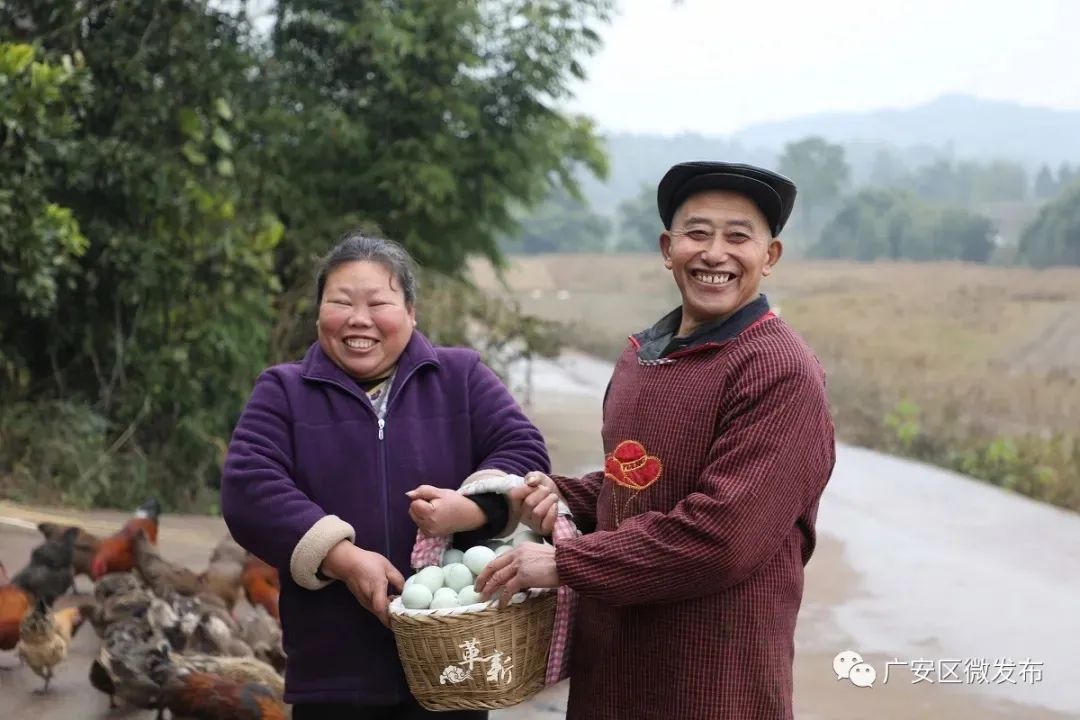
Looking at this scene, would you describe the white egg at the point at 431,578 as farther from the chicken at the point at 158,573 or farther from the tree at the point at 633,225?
the tree at the point at 633,225

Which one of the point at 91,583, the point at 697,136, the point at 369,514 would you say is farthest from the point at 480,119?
the point at 697,136

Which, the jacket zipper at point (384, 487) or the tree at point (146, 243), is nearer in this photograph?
the jacket zipper at point (384, 487)

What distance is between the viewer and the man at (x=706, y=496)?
1965 millimetres

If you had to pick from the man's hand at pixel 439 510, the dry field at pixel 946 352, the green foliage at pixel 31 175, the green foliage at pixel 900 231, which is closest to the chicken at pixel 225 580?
the green foliage at pixel 31 175

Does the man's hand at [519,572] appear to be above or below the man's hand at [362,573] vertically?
above

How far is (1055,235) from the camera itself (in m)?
18.2

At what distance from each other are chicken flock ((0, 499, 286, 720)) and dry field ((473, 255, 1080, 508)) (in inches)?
236

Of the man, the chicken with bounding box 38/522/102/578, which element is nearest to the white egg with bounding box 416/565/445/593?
the man

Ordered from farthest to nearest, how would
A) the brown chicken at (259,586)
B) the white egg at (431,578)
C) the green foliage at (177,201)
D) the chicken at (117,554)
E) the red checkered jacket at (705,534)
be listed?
the green foliage at (177,201) → the chicken at (117,554) → the brown chicken at (259,586) → the white egg at (431,578) → the red checkered jacket at (705,534)

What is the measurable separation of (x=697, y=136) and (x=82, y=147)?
30916 millimetres

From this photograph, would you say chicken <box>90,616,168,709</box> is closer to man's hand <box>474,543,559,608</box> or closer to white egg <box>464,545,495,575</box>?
white egg <box>464,545,495,575</box>

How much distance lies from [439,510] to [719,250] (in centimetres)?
72

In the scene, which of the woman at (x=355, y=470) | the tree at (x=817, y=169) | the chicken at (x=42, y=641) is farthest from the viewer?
the tree at (x=817, y=169)

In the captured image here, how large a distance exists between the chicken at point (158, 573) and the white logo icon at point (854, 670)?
8.95 ft
